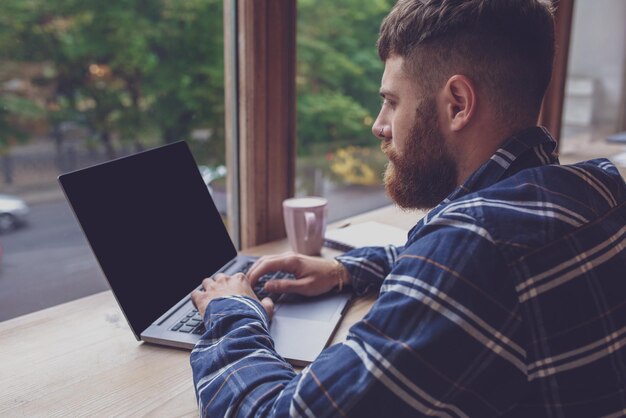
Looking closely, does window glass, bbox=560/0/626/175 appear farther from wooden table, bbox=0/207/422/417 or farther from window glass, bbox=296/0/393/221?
wooden table, bbox=0/207/422/417

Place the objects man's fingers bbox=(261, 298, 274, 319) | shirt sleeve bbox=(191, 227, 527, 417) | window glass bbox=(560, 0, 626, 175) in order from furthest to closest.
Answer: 1. window glass bbox=(560, 0, 626, 175)
2. man's fingers bbox=(261, 298, 274, 319)
3. shirt sleeve bbox=(191, 227, 527, 417)

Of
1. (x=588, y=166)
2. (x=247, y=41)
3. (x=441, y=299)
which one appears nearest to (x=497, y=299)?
(x=441, y=299)

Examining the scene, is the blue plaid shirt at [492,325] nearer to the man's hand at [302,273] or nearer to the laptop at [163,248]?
the laptop at [163,248]

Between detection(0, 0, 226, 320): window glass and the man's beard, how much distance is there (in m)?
0.65

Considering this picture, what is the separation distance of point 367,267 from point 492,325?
22.9 inches

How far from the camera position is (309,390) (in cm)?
62

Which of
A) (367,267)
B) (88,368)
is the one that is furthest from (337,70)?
(88,368)

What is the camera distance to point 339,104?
1.99 metres

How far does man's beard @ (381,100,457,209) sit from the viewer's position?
85 cm

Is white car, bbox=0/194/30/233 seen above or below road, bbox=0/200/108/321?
above

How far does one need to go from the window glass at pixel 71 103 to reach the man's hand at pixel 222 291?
39 centimetres

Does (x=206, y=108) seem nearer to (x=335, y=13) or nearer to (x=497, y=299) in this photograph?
(x=335, y=13)

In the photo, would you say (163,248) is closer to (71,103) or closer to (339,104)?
(71,103)

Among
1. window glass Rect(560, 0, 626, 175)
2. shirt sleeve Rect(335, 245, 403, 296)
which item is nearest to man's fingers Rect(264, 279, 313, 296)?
shirt sleeve Rect(335, 245, 403, 296)
